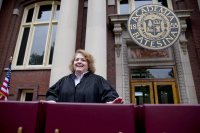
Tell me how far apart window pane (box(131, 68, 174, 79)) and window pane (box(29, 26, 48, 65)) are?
4436 millimetres

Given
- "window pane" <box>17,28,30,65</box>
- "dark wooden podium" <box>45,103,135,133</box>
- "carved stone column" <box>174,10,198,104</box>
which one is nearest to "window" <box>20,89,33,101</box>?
"window pane" <box>17,28,30,65</box>

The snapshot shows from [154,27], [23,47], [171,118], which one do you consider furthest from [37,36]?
[171,118]

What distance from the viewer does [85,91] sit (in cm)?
206

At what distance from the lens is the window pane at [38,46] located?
8922mm

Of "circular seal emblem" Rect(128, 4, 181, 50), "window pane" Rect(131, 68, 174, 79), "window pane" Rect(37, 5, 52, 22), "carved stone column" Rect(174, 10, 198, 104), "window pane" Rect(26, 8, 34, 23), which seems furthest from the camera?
"window pane" Rect(26, 8, 34, 23)

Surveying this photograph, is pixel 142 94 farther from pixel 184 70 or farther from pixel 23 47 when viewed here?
pixel 23 47

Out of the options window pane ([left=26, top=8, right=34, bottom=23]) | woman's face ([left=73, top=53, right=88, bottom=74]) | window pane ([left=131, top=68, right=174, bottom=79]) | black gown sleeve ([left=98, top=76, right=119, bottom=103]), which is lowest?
black gown sleeve ([left=98, top=76, right=119, bottom=103])

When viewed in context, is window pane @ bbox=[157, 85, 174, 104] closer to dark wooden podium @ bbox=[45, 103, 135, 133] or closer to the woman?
the woman

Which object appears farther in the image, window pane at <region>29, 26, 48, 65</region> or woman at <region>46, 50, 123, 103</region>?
window pane at <region>29, 26, 48, 65</region>

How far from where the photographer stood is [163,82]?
748 centimetres

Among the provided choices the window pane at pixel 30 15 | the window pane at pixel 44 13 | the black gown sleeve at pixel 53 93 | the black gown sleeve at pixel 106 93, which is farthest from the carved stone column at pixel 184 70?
the window pane at pixel 30 15

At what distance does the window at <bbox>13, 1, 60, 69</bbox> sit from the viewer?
8.89 meters

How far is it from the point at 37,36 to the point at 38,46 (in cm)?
62

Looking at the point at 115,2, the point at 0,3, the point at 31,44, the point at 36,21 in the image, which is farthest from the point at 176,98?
the point at 0,3
